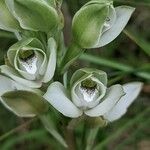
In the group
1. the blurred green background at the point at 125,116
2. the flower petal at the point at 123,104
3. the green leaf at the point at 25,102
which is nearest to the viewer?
the green leaf at the point at 25,102

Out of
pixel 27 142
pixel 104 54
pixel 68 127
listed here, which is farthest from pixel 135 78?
pixel 68 127

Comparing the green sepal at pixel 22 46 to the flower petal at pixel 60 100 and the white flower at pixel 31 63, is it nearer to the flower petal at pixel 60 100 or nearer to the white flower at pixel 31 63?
the white flower at pixel 31 63

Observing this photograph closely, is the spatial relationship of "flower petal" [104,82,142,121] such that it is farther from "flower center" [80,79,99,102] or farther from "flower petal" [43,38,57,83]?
"flower petal" [43,38,57,83]

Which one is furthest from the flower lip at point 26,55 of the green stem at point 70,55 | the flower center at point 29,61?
the green stem at point 70,55

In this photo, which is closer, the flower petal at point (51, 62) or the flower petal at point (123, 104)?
the flower petal at point (51, 62)

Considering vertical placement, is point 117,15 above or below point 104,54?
above

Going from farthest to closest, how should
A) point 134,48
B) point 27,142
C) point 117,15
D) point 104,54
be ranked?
point 134,48
point 27,142
point 104,54
point 117,15

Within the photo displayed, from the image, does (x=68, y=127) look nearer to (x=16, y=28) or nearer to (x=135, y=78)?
(x=16, y=28)

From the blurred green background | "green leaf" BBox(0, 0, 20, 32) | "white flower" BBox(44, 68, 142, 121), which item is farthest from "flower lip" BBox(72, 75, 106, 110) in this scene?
the blurred green background
